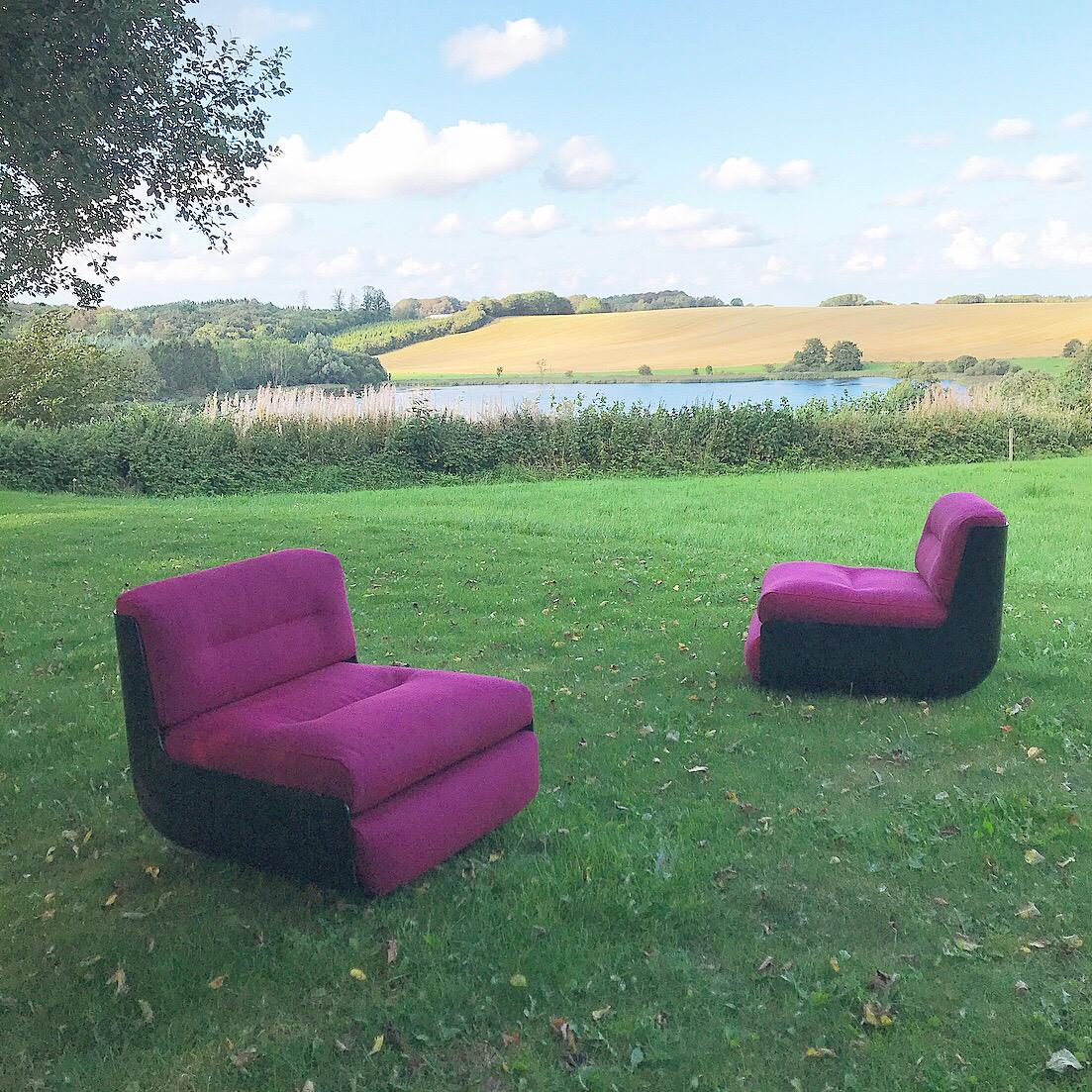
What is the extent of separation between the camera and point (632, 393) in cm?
1988

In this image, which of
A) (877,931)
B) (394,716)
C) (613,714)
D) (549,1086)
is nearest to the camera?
(549,1086)

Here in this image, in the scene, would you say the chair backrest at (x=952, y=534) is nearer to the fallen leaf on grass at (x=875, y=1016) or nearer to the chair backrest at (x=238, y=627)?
the fallen leaf on grass at (x=875, y=1016)

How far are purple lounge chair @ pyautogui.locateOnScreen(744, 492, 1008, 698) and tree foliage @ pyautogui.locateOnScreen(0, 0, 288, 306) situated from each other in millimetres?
5366

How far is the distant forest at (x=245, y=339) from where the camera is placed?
66.7 ft

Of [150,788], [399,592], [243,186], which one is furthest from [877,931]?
[243,186]

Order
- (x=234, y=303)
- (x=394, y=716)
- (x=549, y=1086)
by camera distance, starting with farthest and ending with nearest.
→ (x=234, y=303) → (x=394, y=716) → (x=549, y=1086)

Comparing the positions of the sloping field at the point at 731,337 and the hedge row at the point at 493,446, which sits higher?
the sloping field at the point at 731,337

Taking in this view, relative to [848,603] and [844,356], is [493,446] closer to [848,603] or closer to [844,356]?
[848,603]

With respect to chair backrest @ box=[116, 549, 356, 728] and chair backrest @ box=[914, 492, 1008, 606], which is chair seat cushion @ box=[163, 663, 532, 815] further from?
chair backrest @ box=[914, 492, 1008, 606]

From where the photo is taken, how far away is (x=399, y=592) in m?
8.09

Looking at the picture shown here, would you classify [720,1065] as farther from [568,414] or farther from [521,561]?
[568,414]

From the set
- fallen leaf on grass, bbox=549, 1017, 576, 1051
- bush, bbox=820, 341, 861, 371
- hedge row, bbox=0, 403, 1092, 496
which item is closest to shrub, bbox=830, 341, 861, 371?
bush, bbox=820, 341, 861, 371

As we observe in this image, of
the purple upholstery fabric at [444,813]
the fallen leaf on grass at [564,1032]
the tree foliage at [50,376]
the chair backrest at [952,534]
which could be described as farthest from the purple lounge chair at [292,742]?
the tree foliage at [50,376]

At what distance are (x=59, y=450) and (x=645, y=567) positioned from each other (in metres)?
11.4
